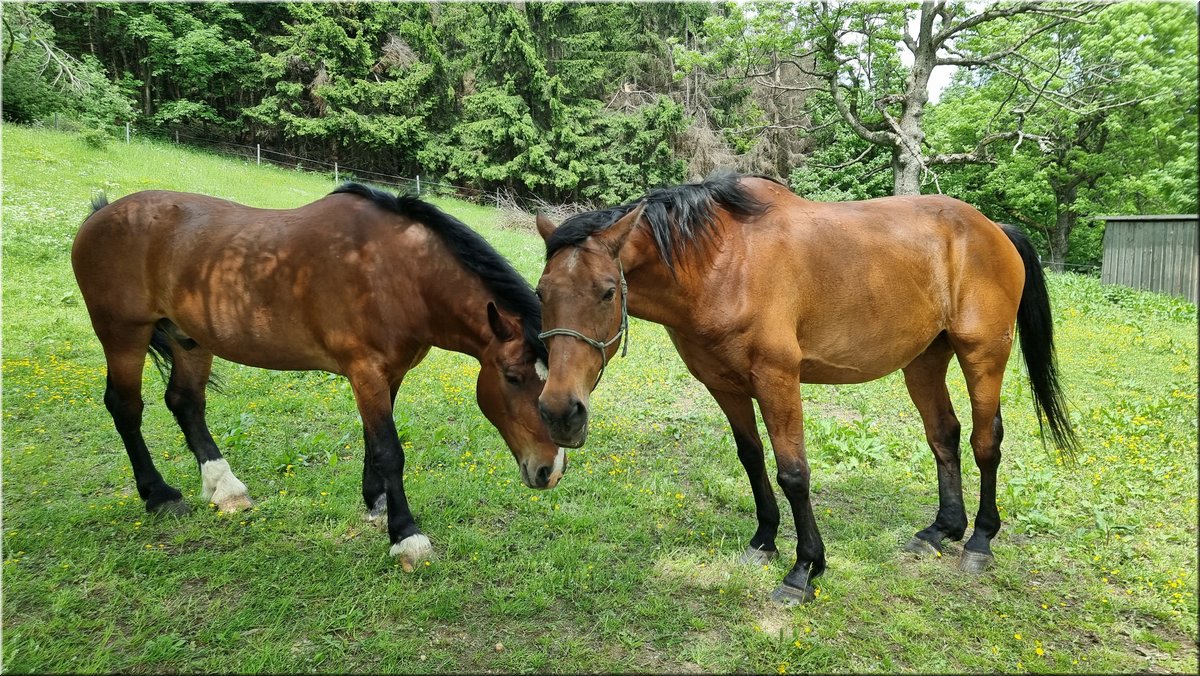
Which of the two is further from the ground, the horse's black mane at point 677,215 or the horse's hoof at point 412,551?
the horse's black mane at point 677,215

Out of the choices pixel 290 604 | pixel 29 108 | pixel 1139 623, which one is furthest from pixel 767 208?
pixel 29 108

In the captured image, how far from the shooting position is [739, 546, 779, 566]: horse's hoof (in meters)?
3.62

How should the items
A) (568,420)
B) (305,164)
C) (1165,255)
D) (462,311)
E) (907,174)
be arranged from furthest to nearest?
1. (305,164)
2. (907,174)
3. (462,311)
4. (1165,255)
5. (568,420)

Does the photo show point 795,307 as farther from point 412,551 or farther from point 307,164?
point 307,164

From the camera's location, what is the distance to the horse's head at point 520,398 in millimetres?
3455

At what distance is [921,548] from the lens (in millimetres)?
3857

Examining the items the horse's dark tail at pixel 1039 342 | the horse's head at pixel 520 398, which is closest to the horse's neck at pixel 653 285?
the horse's head at pixel 520 398

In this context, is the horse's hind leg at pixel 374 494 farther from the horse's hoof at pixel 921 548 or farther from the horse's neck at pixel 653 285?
the horse's hoof at pixel 921 548

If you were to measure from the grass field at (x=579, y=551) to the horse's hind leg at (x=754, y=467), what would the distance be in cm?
14

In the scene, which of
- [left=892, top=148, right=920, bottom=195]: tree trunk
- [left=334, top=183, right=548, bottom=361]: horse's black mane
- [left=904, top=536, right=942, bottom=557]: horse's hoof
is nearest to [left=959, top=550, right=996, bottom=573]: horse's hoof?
[left=904, top=536, right=942, bottom=557]: horse's hoof

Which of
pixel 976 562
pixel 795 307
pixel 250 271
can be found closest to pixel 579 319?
pixel 795 307

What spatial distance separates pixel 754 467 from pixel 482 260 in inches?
87.3

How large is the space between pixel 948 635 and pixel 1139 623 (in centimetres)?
111

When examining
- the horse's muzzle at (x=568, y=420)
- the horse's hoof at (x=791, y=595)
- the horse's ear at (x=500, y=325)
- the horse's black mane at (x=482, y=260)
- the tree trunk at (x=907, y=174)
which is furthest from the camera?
the tree trunk at (x=907, y=174)
